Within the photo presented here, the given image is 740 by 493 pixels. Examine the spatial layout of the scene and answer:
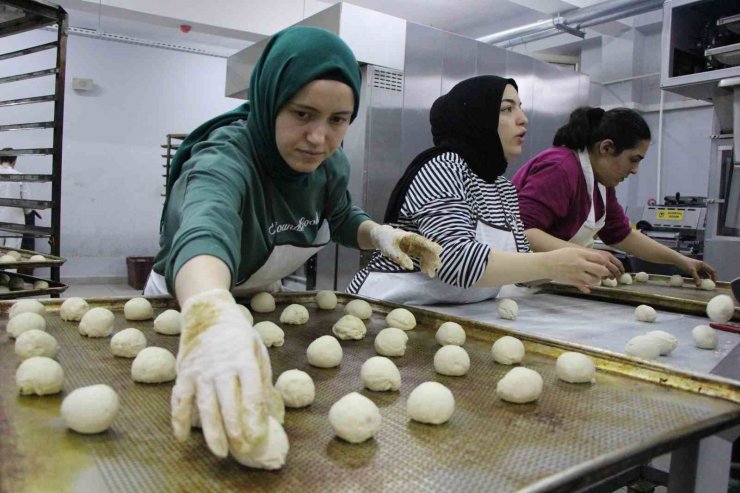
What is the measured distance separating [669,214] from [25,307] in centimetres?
462

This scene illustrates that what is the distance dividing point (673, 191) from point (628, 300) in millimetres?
4897

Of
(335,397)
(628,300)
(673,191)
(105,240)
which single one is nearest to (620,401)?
(335,397)

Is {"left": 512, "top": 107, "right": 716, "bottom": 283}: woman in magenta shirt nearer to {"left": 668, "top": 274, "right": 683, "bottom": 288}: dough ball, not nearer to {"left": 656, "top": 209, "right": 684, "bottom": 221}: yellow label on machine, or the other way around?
{"left": 668, "top": 274, "right": 683, "bottom": 288}: dough ball

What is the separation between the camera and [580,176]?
8.36ft

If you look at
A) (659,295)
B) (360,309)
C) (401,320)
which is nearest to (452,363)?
(401,320)

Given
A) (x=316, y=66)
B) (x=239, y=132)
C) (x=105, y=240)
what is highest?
(x=316, y=66)

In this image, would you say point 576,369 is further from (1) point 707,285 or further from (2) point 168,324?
(1) point 707,285

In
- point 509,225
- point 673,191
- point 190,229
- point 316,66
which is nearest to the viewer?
point 190,229

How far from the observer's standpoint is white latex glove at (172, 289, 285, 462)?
2.13ft

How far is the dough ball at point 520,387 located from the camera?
3.23ft

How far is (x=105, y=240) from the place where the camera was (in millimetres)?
7836

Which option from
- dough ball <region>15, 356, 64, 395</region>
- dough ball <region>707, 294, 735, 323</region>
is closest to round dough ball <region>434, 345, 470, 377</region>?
dough ball <region>15, 356, 64, 395</region>

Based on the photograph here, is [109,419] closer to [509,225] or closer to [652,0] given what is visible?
[509,225]

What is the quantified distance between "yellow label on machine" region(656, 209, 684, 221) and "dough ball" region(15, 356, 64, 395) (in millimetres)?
4655
